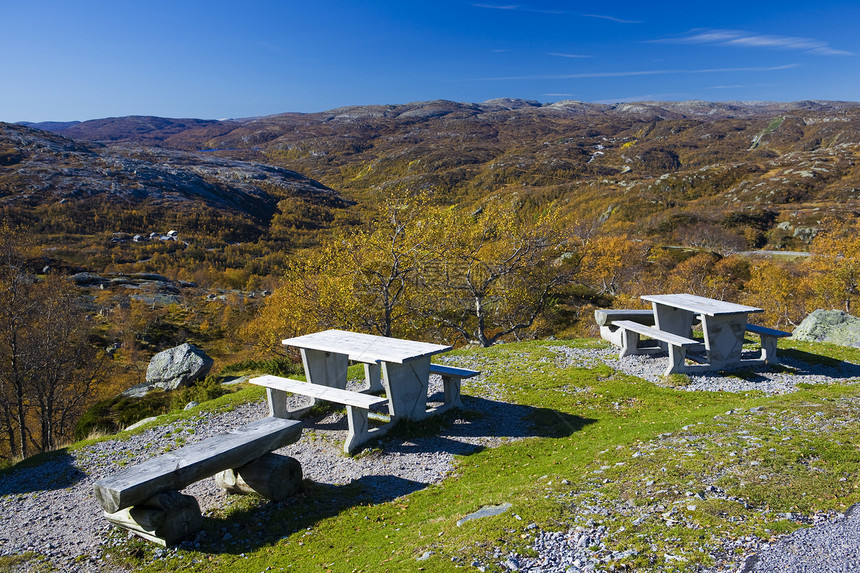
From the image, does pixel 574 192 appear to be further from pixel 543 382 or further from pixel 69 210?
pixel 543 382

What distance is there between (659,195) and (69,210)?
146902 millimetres

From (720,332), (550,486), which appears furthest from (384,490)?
(720,332)

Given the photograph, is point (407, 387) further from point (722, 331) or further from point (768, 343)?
point (768, 343)

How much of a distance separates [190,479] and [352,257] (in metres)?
17.3

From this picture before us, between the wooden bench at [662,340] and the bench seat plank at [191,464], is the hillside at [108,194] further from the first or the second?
the wooden bench at [662,340]

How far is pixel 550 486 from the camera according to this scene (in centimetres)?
756

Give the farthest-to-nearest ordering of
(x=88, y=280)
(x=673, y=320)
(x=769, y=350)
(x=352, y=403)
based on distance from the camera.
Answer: (x=88, y=280)
(x=673, y=320)
(x=769, y=350)
(x=352, y=403)

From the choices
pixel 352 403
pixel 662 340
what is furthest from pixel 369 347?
pixel 662 340

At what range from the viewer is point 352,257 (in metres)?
24.5

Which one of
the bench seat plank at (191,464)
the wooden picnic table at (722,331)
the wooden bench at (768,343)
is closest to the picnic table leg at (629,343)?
the wooden picnic table at (722,331)

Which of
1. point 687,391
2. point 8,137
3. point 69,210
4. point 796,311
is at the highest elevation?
point 8,137

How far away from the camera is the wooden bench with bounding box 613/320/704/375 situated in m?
14.4

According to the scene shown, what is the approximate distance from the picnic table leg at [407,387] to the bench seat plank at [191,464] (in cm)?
260

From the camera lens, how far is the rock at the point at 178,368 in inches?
931
